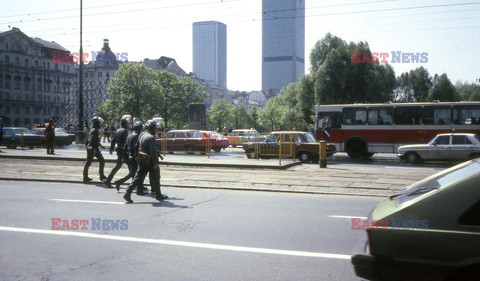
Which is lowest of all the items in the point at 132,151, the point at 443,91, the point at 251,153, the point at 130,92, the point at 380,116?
the point at 251,153

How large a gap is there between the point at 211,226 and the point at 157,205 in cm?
233

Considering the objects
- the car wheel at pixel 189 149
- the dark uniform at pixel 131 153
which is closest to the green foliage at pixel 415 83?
the car wheel at pixel 189 149

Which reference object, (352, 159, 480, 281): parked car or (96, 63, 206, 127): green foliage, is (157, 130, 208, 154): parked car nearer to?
(352, 159, 480, 281): parked car

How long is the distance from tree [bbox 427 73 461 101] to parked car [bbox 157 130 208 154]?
59194mm

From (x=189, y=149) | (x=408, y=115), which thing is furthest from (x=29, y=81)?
(x=408, y=115)

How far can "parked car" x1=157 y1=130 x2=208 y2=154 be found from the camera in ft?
75.1

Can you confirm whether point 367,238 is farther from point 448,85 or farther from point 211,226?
point 448,85

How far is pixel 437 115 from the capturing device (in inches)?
835

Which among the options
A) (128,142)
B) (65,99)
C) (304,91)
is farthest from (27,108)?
(128,142)

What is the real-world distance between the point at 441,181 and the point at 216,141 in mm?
20436

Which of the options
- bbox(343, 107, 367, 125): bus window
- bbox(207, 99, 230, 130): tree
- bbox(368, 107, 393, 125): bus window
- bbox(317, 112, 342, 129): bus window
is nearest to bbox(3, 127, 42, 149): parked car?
bbox(317, 112, 342, 129): bus window

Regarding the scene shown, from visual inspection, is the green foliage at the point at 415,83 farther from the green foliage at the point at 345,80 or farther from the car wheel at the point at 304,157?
the car wheel at the point at 304,157

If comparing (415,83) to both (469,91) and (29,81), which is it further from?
(29,81)

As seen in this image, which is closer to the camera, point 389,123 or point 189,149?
point 389,123
